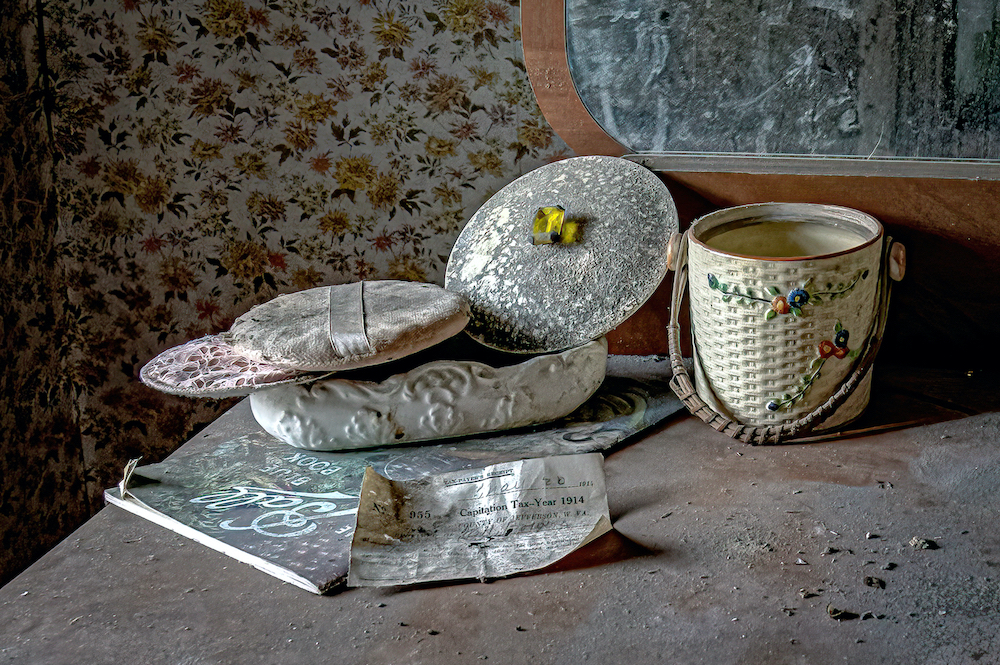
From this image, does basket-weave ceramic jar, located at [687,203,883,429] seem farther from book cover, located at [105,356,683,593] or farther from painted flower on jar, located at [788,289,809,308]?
book cover, located at [105,356,683,593]

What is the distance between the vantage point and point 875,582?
0.68 m

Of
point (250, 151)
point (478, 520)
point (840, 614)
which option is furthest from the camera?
point (250, 151)

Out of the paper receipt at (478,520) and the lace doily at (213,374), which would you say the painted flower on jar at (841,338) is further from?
the lace doily at (213,374)

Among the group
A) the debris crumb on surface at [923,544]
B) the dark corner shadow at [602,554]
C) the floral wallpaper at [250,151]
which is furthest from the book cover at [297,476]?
the floral wallpaper at [250,151]

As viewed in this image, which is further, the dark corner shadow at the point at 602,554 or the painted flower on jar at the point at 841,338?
the painted flower on jar at the point at 841,338

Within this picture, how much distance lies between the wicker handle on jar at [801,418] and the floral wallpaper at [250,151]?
0.39 meters

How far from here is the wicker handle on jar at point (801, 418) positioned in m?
0.90

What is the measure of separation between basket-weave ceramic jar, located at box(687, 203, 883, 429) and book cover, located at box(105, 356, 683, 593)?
0.38 ft

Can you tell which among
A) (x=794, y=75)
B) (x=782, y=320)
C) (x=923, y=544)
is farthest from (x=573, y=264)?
(x=923, y=544)

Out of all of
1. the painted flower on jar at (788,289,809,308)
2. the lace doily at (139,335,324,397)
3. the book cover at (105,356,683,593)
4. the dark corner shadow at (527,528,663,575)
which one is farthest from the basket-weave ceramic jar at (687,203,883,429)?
the lace doily at (139,335,324,397)

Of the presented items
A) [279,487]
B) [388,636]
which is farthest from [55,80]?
[388,636]

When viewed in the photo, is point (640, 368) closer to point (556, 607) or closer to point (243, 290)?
point (556, 607)

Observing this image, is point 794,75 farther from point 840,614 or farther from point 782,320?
point 840,614

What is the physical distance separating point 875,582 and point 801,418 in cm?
25
